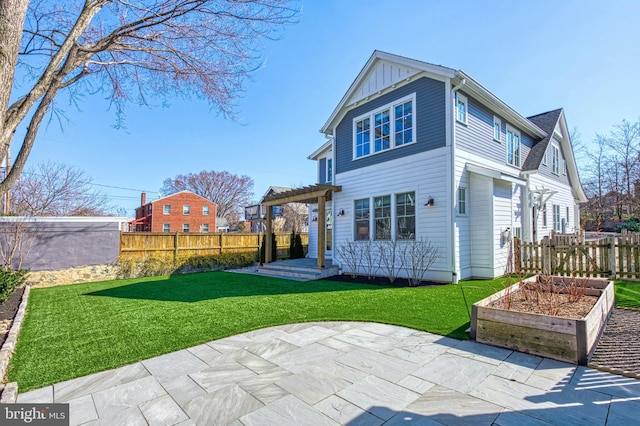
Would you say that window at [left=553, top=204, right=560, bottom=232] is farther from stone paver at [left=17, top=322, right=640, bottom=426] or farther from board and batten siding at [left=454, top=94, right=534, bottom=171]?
stone paver at [left=17, top=322, right=640, bottom=426]

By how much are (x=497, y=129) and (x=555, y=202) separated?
6.04m

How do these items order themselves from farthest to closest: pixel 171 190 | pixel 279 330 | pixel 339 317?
pixel 171 190, pixel 339 317, pixel 279 330

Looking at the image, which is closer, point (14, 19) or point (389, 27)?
point (14, 19)

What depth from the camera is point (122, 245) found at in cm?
1197

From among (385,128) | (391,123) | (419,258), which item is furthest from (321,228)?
(391,123)

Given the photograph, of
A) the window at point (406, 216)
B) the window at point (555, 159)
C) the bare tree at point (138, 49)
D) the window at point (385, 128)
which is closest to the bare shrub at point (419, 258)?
the window at point (406, 216)

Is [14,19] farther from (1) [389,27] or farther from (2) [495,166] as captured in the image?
(2) [495,166]

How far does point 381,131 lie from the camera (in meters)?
10.6

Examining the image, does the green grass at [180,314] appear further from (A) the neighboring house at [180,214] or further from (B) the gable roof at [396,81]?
(A) the neighboring house at [180,214]

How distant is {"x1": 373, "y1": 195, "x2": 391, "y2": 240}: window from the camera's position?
10195 millimetres

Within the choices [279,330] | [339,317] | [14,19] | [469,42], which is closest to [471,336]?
[339,317]

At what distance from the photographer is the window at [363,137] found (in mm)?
11094

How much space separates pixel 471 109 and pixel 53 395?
11.0 metres

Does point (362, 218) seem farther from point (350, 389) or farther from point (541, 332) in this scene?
point (350, 389)
